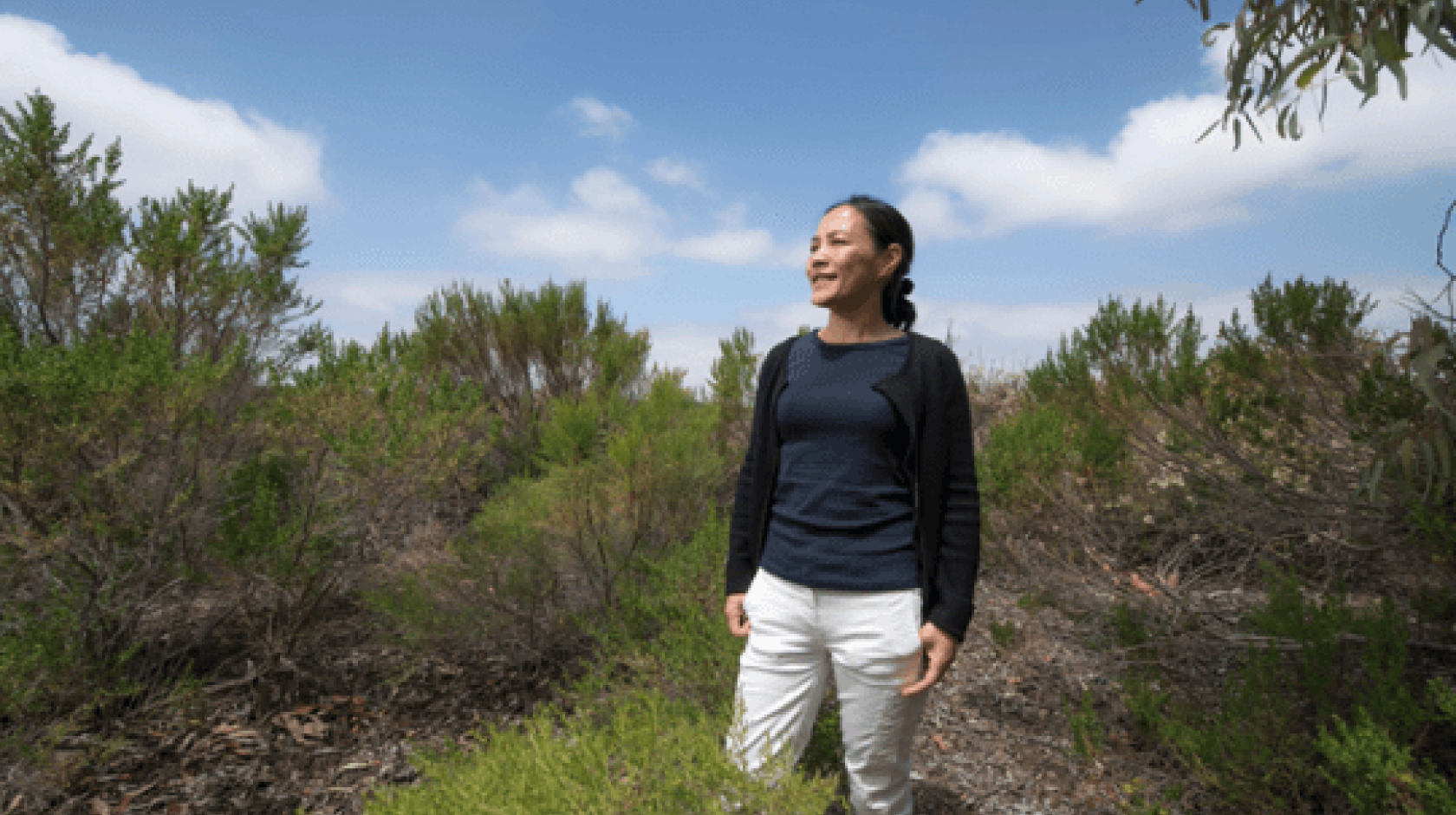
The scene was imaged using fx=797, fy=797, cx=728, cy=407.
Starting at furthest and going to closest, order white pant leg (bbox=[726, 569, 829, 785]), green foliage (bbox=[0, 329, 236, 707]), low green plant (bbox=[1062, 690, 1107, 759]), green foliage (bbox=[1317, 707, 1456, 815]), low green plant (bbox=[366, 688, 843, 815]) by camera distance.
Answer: green foliage (bbox=[0, 329, 236, 707]), low green plant (bbox=[1062, 690, 1107, 759]), green foliage (bbox=[1317, 707, 1456, 815]), white pant leg (bbox=[726, 569, 829, 785]), low green plant (bbox=[366, 688, 843, 815])

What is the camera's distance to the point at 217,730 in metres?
4.09

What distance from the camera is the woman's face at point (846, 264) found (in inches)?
76.1

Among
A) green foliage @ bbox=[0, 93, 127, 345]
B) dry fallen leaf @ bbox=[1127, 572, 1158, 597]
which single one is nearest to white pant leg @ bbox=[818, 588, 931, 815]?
dry fallen leaf @ bbox=[1127, 572, 1158, 597]

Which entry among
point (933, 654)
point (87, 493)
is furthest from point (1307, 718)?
point (87, 493)

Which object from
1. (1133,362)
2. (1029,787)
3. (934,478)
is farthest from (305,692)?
(1133,362)

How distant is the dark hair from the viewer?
1988mm

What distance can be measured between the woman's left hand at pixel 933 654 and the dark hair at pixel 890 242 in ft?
2.62

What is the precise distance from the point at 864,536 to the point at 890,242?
0.74m

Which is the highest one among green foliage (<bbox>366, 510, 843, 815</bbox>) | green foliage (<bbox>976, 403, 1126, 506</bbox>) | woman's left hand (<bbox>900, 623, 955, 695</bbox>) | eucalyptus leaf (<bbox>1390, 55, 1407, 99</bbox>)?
eucalyptus leaf (<bbox>1390, 55, 1407, 99</bbox>)

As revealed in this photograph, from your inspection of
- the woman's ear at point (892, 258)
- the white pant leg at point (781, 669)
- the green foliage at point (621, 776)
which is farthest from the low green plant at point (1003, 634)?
the woman's ear at point (892, 258)

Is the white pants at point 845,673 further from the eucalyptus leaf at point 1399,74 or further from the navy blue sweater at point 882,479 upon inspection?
the eucalyptus leaf at point 1399,74

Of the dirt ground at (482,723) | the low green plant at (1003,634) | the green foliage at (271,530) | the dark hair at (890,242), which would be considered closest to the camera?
the dark hair at (890,242)

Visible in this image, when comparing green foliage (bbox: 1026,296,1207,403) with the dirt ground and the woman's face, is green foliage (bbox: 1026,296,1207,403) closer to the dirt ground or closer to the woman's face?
the dirt ground

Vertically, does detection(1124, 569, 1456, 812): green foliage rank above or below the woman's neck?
below
